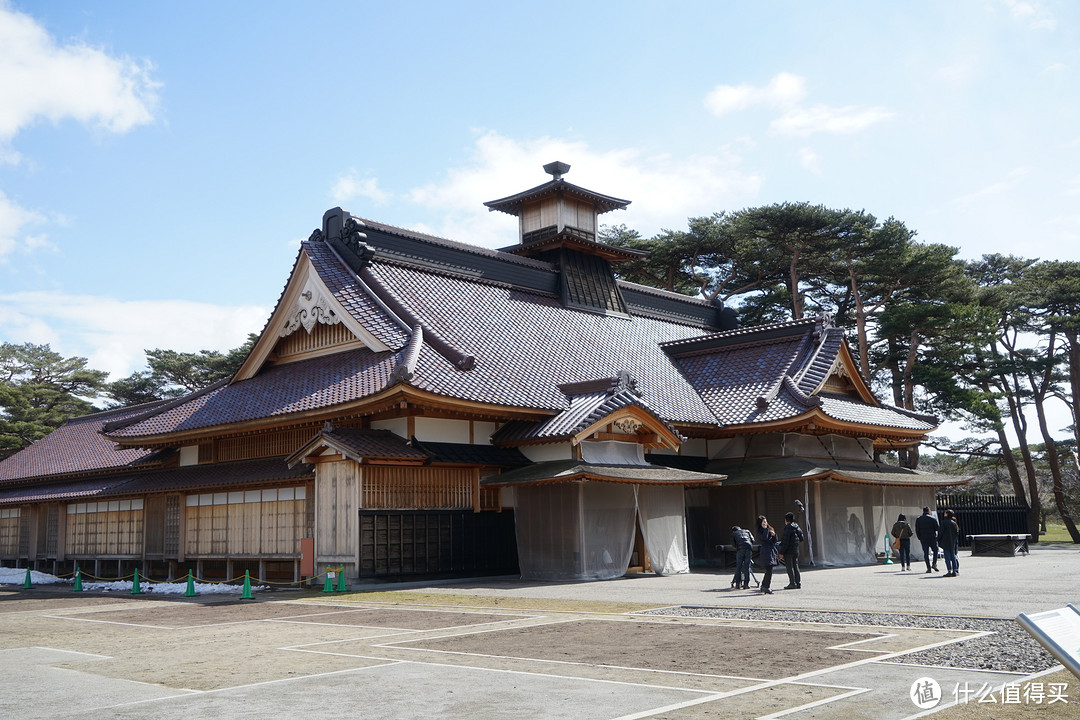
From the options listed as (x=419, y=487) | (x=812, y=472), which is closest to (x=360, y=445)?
(x=419, y=487)

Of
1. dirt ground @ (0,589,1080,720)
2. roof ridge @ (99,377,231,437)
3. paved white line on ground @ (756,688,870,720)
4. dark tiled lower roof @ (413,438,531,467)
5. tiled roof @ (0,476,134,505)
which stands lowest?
dirt ground @ (0,589,1080,720)

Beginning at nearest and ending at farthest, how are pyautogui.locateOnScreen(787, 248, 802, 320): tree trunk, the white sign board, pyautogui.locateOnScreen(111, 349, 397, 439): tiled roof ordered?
1. the white sign board
2. pyautogui.locateOnScreen(111, 349, 397, 439): tiled roof
3. pyautogui.locateOnScreen(787, 248, 802, 320): tree trunk

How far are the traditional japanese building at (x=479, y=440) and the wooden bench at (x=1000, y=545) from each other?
8.36ft

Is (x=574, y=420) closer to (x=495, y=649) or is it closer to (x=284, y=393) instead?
(x=284, y=393)

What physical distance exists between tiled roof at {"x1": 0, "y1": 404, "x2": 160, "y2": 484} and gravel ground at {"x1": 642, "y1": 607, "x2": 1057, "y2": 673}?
24.0m

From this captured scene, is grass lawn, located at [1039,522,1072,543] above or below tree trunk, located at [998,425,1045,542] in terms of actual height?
below

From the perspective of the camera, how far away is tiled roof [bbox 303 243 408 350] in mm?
24438

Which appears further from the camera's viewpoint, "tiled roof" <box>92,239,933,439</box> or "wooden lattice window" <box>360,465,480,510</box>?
"tiled roof" <box>92,239,933,439</box>

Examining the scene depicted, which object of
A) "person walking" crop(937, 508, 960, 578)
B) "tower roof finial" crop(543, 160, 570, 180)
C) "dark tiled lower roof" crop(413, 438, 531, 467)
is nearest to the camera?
"person walking" crop(937, 508, 960, 578)

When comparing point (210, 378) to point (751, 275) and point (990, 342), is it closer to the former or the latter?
point (751, 275)

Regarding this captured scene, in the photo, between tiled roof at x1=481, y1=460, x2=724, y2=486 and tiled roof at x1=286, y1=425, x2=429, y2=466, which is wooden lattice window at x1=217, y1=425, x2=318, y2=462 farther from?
tiled roof at x1=481, y1=460, x2=724, y2=486

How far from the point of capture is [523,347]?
2784cm

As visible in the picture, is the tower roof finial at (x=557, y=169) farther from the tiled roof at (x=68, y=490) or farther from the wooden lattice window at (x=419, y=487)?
the tiled roof at (x=68, y=490)

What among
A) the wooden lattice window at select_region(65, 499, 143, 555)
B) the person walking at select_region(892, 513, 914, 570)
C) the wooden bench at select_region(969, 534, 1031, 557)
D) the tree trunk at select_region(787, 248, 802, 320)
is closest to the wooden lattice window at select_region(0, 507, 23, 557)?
the wooden lattice window at select_region(65, 499, 143, 555)
